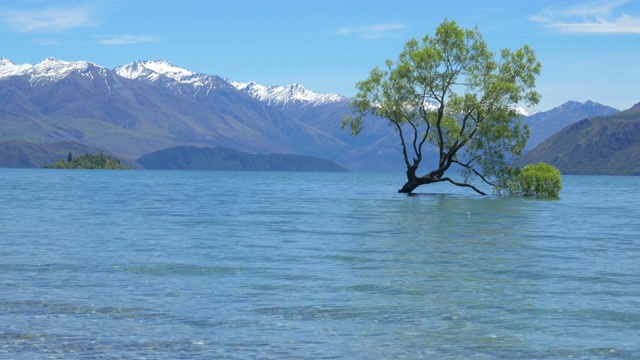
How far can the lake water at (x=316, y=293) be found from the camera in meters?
17.7

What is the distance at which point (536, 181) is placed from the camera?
9400 cm

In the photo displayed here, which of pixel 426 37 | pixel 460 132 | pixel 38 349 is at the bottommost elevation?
pixel 38 349

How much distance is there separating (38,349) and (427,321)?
9.57 metres

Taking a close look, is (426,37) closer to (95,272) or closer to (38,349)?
(95,272)

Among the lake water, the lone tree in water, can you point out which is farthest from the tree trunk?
the lake water

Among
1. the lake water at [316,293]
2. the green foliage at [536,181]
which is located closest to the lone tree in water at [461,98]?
the green foliage at [536,181]

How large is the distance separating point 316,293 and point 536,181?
7461cm

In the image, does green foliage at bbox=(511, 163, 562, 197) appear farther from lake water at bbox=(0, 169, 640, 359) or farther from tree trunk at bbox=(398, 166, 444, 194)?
lake water at bbox=(0, 169, 640, 359)

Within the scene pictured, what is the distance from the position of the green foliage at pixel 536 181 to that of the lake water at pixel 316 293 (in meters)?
46.6

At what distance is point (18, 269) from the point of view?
93.5 ft

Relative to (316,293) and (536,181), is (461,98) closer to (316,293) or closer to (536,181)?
(536,181)

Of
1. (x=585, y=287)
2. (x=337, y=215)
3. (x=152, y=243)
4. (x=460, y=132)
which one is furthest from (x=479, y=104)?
(x=585, y=287)

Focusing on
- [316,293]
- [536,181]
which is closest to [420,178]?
[536,181]

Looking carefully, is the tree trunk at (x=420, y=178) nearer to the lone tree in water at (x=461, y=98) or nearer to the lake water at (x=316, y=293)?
the lone tree in water at (x=461, y=98)
